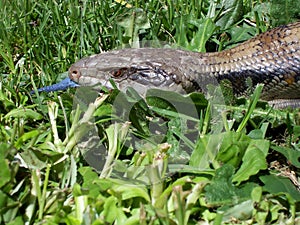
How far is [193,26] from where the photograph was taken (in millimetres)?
4738

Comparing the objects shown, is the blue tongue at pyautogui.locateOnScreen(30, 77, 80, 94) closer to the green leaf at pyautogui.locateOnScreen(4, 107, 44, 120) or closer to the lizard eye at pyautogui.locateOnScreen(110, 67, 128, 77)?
the lizard eye at pyautogui.locateOnScreen(110, 67, 128, 77)

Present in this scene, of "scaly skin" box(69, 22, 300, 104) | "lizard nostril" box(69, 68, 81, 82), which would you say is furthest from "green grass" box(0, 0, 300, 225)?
"scaly skin" box(69, 22, 300, 104)

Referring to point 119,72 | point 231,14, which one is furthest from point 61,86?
point 231,14

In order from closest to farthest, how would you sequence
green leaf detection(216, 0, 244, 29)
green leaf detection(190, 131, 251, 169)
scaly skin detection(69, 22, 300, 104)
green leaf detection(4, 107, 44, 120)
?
green leaf detection(190, 131, 251, 169)
green leaf detection(4, 107, 44, 120)
scaly skin detection(69, 22, 300, 104)
green leaf detection(216, 0, 244, 29)

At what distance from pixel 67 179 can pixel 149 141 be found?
53cm

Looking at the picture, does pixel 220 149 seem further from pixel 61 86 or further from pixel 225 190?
pixel 61 86

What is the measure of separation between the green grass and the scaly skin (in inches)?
10.6

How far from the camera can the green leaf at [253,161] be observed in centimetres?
310

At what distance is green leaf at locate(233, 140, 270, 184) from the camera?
10.2 feet

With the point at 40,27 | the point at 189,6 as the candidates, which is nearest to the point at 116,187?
the point at 40,27

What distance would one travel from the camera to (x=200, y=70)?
4.07 metres

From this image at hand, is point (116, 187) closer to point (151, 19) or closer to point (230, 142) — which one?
A: point (230, 142)

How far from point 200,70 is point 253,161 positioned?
1.04m

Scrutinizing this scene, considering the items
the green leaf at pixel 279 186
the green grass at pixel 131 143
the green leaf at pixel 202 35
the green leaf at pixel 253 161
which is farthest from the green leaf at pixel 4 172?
the green leaf at pixel 202 35
